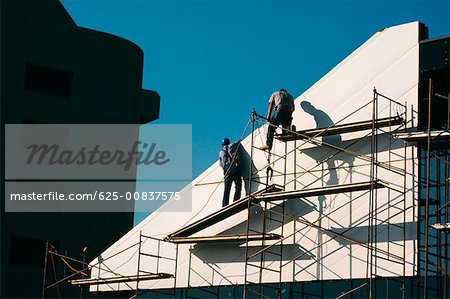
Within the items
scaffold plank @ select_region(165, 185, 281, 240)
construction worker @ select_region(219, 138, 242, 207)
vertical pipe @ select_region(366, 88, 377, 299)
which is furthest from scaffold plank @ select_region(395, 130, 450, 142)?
construction worker @ select_region(219, 138, 242, 207)

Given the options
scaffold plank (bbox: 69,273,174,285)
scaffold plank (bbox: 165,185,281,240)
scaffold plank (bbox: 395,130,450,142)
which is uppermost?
scaffold plank (bbox: 395,130,450,142)

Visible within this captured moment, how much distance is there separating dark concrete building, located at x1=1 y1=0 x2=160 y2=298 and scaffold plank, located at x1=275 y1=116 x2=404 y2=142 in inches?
773

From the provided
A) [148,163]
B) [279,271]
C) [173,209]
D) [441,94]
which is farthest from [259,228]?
[148,163]

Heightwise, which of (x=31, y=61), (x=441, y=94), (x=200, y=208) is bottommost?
(x=200, y=208)

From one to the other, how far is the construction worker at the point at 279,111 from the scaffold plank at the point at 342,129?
35 cm

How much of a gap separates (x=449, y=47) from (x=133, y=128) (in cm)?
2679

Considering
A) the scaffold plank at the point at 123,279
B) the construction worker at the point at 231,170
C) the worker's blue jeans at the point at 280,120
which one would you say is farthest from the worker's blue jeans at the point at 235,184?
the scaffold plank at the point at 123,279

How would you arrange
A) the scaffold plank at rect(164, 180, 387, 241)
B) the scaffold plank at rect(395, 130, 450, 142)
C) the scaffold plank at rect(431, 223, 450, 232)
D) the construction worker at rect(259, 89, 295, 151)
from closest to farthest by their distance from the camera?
the scaffold plank at rect(431, 223, 450, 232), the scaffold plank at rect(395, 130, 450, 142), the scaffold plank at rect(164, 180, 387, 241), the construction worker at rect(259, 89, 295, 151)

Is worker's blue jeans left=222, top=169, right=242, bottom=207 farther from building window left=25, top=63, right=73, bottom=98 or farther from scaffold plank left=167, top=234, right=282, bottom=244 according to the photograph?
building window left=25, top=63, right=73, bottom=98

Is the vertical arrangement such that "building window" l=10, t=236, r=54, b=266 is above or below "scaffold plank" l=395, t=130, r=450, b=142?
below

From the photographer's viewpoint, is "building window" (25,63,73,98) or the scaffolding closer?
the scaffolding

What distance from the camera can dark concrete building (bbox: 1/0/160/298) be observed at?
40.8 m

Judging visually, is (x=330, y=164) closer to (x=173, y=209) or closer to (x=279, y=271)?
(x=279, y=271)

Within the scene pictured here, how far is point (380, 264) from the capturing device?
68.6 ft
